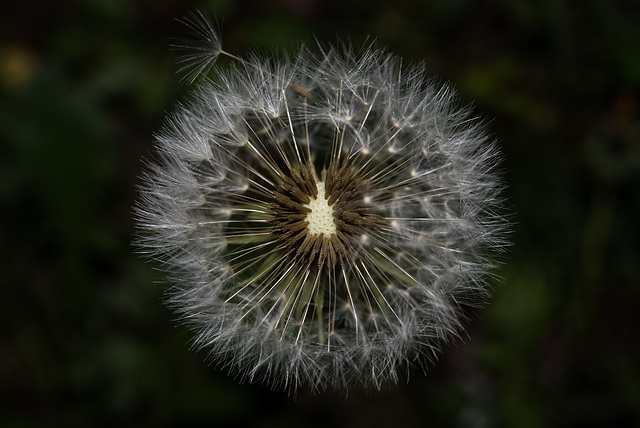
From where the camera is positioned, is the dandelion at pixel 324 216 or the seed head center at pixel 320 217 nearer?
the dandelion at pixel 324 216

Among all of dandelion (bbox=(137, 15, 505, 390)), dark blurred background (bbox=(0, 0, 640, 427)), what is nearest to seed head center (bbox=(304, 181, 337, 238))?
dandelion (bbox=(137, 15, 505, 390))

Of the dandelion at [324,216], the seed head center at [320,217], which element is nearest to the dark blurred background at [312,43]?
the dandelion at [324,216]

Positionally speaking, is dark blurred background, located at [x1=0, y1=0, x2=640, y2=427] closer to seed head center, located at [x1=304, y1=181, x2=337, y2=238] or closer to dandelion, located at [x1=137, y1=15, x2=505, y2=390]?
dandelion, located at [x1=137, y1=15, x2=505, y2=390]

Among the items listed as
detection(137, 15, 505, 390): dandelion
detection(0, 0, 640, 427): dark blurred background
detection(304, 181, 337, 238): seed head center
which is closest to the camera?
detection(137, 15, 505, 390): dandelion

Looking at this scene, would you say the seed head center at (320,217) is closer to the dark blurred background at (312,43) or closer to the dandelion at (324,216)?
the dandelion at (324,216)

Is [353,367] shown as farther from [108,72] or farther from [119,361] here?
[108,72]

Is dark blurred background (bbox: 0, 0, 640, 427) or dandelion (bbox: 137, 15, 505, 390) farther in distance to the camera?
dark blurred background (bbox: 0, 0, 640, 427)

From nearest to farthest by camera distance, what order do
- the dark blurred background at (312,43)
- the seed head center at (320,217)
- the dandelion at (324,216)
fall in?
the dandelion at (324,216), the seed head center at (320,217), the dark blurred background at (312,43)

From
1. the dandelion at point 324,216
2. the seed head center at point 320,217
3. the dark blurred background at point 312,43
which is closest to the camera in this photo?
the dandelion at point 324,216
